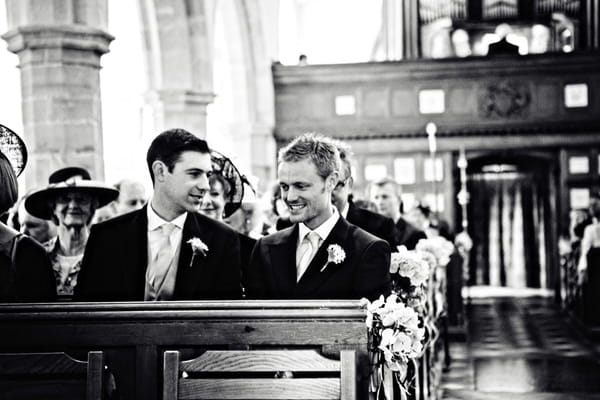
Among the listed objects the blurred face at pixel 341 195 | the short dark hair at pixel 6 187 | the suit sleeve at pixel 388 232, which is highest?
the short dark hair at pixel 6 187

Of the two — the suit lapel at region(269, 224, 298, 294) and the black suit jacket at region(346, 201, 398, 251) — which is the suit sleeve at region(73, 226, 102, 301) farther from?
the black suit jacket at region(346, 201, 398, 251)

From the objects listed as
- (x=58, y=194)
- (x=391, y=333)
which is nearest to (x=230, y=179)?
(x=58, y=194)

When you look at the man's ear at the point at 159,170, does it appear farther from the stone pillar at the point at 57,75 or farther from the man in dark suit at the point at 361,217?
the stone pillar at the point at 57,75

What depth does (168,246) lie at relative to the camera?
4520mm

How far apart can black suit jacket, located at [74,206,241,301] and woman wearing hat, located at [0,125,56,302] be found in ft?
0.78

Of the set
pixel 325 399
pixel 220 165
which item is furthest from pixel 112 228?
pixel 220 165

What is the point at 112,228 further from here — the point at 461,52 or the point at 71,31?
the point at 461,52

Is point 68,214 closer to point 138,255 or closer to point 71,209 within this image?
point 71,209

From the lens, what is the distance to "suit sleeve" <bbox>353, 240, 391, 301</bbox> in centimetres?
416

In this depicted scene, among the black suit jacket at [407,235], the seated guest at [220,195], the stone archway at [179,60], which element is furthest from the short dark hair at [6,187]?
the stone archway at [179,60]

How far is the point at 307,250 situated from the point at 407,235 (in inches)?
152

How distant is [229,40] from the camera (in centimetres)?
1762

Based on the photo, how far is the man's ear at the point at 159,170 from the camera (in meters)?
4.56

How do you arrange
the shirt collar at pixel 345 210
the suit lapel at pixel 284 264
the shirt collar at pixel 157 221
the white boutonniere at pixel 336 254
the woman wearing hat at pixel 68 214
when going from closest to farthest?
the white boutonniere at pixel 336 254 → the suit lapel at pixel 284 264 → the shirt collar at pixel 157 221 → the woman wearing hat at pixel 68 214 → the shirt collar at pixel 345 210
